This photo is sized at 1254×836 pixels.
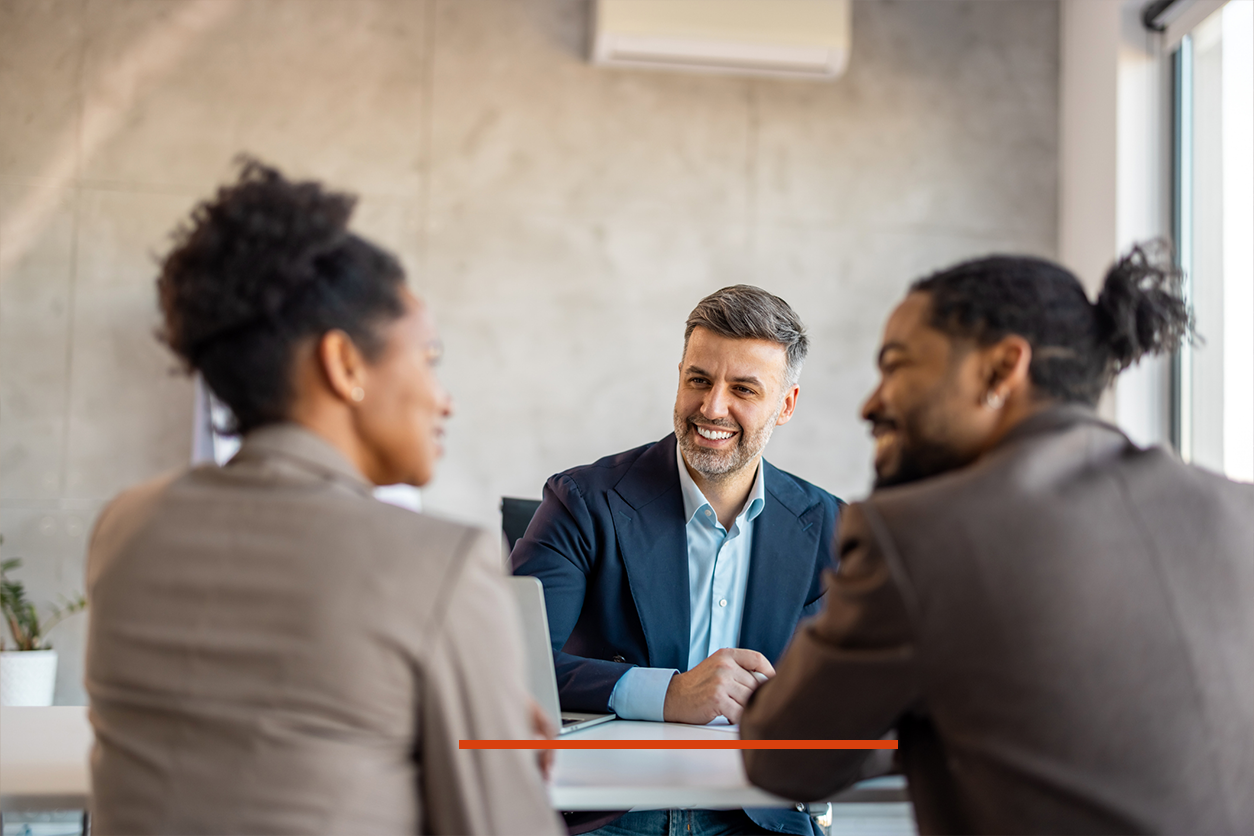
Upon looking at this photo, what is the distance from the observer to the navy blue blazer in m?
2.12

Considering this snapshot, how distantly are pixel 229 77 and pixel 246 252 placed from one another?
3.03 metres

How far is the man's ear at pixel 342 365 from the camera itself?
1149mm

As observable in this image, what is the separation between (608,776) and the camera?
1.44 m

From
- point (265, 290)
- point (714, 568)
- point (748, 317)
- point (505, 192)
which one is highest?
point (505, 192)

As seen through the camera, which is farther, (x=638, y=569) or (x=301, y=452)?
(x=638, y=569)

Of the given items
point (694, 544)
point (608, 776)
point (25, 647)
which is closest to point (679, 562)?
point (694, 544)

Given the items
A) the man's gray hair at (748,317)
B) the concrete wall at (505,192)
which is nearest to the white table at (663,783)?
the man's gray hair at (748,317)

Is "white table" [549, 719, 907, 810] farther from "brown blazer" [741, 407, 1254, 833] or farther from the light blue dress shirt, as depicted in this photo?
the light blue dress shirt

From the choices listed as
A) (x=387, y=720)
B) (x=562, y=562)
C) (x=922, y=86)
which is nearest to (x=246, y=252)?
(x=387, y=720)

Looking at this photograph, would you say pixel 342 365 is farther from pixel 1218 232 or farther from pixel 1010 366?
pixel 1218 232

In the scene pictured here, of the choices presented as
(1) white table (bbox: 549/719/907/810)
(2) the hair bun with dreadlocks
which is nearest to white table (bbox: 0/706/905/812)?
(1) white table (bbox: 549/719/907/810)

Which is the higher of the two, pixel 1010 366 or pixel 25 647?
pixel 1010 366

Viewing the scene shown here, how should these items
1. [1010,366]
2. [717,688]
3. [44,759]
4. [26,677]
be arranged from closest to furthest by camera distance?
[1010,366]
[44,759]
[717,688]
[26,677]

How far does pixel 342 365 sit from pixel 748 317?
1.31 meters
